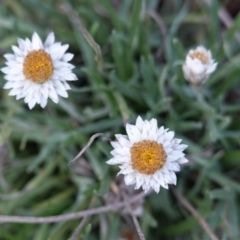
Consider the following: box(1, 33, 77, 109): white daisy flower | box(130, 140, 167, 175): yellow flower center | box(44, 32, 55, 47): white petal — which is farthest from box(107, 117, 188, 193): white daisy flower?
Result: box(44, 32, 55, 47): white petal

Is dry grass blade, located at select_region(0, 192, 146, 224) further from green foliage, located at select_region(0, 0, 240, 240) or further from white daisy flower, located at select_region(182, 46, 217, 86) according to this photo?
white daisy flower, located at select_region(182, 46, 217, 86)

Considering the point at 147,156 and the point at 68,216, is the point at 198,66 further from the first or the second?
the point at 68,216

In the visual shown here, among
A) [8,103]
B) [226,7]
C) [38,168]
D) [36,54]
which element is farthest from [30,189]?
[226,7]

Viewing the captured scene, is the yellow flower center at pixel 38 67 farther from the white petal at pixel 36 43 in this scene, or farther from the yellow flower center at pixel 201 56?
→ the yellow flower center at pixel 201 56

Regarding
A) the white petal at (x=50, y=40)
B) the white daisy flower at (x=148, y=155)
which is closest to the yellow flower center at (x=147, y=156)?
the white daisy flower at (x=148, y=155)

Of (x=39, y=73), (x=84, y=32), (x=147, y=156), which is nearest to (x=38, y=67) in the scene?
(x=39, y=73)
